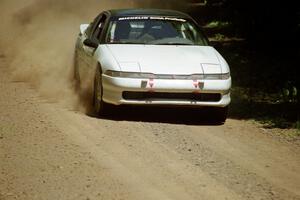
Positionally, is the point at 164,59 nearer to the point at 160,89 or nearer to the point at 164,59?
the point at 164,59

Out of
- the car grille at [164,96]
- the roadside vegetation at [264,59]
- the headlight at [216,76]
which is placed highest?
the headlight at [216,76]

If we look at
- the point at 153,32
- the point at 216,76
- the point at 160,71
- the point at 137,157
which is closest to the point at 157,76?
the point at 160,71

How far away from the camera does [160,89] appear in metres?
8.41

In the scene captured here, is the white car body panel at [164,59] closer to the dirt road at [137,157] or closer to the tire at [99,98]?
the tire at [99,98]

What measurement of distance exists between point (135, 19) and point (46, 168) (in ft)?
13.5

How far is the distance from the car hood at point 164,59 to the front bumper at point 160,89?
16cm

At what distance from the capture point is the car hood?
8.50 metres

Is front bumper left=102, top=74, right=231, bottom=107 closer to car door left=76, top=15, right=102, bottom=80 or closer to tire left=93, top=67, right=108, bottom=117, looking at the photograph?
tire left=93, top=67, right=108, bottom=117

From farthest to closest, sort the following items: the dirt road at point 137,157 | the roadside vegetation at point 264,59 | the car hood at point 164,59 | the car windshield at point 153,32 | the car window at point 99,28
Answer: the roadside vegetation at point 264,59 → the car window at point 99,28 → the car windshield at point 153,32 → the car hood at point 164,59 → the dirt road at point 137,157

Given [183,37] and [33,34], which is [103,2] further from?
[183,37]

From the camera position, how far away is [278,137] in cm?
845

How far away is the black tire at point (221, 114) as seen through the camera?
8.96 metres

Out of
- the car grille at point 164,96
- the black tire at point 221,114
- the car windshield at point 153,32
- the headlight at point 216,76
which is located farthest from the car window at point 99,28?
the black tire at point 221,114

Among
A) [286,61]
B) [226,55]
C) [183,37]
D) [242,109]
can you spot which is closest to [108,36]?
[183,37]
